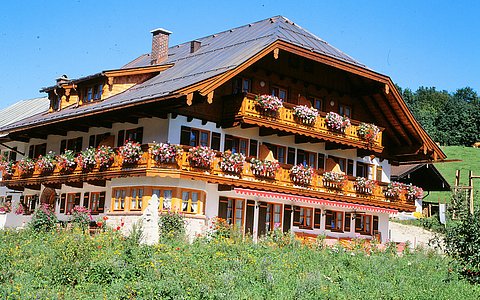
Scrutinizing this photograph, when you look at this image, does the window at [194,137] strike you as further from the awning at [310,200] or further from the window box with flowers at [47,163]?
the window box with flowers at [47,163]

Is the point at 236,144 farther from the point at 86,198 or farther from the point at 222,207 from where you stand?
the point at 86,198

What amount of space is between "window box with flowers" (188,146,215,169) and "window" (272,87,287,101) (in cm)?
573

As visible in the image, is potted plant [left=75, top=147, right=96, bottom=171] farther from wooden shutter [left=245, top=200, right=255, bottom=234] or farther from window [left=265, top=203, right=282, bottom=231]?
window [left=265, top=203, right=282, bottom=231]

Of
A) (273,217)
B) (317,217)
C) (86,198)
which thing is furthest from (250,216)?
(86,198)

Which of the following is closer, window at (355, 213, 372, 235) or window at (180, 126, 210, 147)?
window at (180, 126, 210, 147)

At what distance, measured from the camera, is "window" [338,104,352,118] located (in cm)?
3406

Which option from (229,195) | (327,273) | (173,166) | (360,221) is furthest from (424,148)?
(327,273)

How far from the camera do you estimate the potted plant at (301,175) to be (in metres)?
29.9

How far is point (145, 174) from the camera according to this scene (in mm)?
25656

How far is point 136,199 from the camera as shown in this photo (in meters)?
27.4

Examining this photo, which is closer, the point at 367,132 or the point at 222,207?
the point at 222,207

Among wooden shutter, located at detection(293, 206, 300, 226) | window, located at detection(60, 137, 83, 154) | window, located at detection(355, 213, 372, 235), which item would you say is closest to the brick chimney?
window, located at detection(60, 137, 83, 154)

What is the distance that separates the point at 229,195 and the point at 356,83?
9617 mm

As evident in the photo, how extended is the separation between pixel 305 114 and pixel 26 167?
13.8 m
